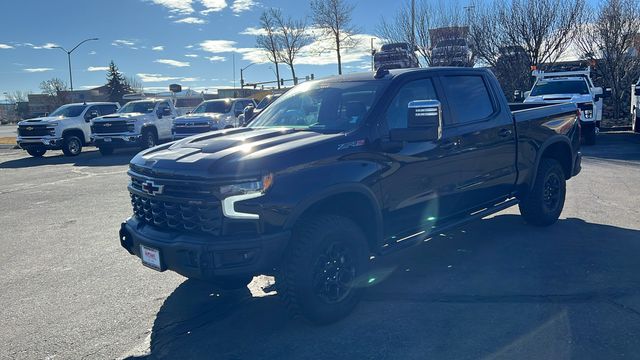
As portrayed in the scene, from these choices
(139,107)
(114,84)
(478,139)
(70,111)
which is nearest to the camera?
(478,139)

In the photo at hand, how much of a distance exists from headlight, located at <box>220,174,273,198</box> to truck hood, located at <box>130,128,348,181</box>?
5 centimetres

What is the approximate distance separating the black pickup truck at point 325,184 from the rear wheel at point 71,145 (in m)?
15.9

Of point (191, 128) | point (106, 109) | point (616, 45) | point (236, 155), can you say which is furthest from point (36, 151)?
point (616, 45)

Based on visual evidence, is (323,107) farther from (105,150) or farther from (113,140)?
(105,150)

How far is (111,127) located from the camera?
18406 mm

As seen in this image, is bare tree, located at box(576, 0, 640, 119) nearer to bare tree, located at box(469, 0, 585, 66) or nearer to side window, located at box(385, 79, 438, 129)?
bare tree, located at box(469, 0, 585, 66)

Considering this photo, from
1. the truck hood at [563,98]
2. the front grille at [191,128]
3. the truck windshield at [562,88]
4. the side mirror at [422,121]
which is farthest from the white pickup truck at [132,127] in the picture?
the side mirror at [422,121]

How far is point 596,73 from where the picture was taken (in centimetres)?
2466

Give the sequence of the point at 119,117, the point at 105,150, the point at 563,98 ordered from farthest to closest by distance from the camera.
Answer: the point at 105,150, the point at 119,117, the point at 563,98

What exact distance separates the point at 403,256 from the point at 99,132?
616 inches

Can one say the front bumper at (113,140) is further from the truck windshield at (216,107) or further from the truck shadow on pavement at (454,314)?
the truck shadow on pavement at (454,314)

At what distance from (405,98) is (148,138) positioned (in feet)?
53.1

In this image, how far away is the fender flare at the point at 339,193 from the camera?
3.62 meters

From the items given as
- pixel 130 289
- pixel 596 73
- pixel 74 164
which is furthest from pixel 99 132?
pixel 596 73
